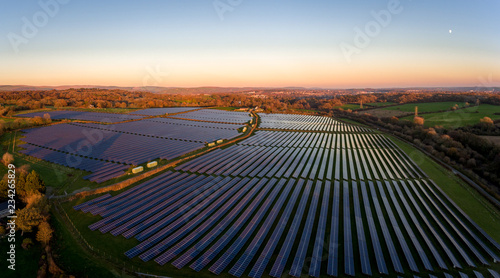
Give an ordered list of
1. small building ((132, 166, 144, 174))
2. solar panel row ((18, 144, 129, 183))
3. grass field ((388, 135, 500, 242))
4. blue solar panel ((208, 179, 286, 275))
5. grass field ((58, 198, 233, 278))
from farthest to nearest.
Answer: small building ((132, 166, 144, 174)) → solar panel row ((18, 144, 129, 183)) → grass field ((388, 135, 500, 242)) → blue solar panel ((208, 179, 286, 275)) → grass field ((58, 198, 233, 278))

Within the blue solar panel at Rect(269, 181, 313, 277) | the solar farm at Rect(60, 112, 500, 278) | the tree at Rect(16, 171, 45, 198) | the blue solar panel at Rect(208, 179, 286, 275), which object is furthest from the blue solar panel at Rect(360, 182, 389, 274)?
the tree at Rect(16, 171, 45, 198)


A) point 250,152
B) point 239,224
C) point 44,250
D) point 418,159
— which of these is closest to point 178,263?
point 239,224

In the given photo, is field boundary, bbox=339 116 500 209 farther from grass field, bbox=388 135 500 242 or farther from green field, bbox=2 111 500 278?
green field, bbox=2 111 500 278

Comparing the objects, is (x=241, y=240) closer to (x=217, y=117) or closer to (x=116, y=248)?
(x=116, y=248)

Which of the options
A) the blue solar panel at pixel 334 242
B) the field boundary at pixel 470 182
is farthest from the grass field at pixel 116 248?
the field boundary at pixel 470 182

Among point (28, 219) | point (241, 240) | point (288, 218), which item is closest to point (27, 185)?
point (28, 219)

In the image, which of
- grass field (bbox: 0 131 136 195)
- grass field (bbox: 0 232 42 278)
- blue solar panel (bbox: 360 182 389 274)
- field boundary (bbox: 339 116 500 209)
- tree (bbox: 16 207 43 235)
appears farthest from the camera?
field boundary (bbox: 339 116 500 209)

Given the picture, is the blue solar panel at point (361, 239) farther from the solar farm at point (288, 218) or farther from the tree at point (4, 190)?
the tree at point (4, 190)
